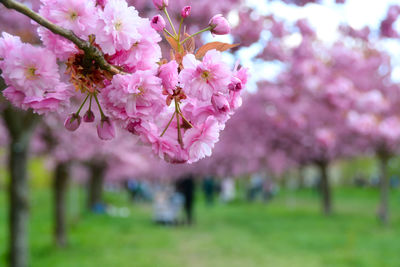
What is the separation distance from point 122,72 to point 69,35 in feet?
0.60

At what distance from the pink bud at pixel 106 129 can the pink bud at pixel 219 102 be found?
36cm

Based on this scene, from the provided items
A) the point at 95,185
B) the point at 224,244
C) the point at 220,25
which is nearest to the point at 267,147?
the point at 224,244

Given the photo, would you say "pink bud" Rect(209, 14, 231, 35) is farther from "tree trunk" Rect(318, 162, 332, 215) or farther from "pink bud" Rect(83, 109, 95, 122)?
"tree trunk" Rect(318, 162, 332, 215)

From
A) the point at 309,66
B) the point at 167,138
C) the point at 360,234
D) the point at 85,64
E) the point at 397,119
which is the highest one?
the point at 309,66

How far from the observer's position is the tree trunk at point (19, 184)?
23.5 feet

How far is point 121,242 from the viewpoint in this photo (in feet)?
37.7

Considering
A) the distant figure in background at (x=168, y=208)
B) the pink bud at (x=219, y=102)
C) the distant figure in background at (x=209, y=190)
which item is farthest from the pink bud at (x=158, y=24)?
the distant figure in background at (x=209, y=190)

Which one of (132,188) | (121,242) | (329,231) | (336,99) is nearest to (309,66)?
(336,99)

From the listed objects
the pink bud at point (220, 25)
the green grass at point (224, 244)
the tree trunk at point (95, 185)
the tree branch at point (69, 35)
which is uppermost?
the tree trunk at point (95, 185)

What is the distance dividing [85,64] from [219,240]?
435 inches

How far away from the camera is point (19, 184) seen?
24.2ft

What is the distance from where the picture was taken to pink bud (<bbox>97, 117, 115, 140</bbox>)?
1.51 m

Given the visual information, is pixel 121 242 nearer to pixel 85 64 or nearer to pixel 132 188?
pixel 85 64

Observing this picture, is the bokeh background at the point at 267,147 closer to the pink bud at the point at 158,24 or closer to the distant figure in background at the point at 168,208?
the distant figure in background at the point at 168,208
